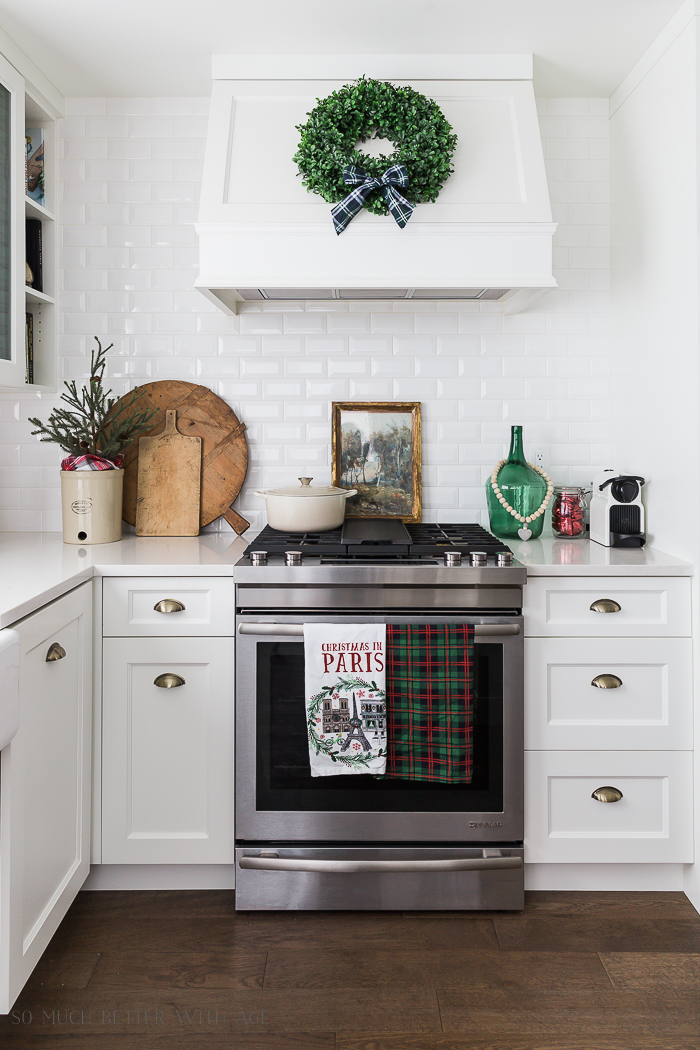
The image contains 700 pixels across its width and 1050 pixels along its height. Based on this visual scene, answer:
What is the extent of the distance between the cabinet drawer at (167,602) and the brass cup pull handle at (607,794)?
111 centimetres

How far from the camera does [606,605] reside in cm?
199

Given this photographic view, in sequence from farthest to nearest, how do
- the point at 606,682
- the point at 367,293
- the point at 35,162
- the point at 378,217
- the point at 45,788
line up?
the point at 35,162, the point at 367,293, the point at 378,217, the point at 606,682, the point at 45,788

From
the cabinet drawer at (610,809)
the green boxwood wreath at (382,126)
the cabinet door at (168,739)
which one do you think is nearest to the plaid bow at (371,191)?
the green boxwood wreath at (382,126)

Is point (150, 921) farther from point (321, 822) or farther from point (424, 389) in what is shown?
point (424, 389)

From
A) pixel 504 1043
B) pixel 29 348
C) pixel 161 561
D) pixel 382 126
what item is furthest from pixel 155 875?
pixel 382 126

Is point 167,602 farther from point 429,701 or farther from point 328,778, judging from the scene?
point 429,701

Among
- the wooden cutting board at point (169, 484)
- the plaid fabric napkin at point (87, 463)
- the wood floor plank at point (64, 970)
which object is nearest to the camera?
the wood floor plank at point (64, 970)

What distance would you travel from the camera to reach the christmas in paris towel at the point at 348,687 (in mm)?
Result: 1891

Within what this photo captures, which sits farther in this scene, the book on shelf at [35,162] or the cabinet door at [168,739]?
the book on shelf at [35,162]

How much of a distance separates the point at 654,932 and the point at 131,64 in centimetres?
297

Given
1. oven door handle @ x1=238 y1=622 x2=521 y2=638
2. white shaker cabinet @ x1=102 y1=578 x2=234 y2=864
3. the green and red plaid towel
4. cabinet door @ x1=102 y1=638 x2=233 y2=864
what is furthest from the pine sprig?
the green and red plaid towel

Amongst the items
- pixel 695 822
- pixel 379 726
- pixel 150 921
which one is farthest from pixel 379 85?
pixel 150 921

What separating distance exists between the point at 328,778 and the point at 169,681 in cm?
50

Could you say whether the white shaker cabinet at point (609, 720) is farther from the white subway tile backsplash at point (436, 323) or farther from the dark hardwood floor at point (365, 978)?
the white subway tile backsplash at point (436, 323)
